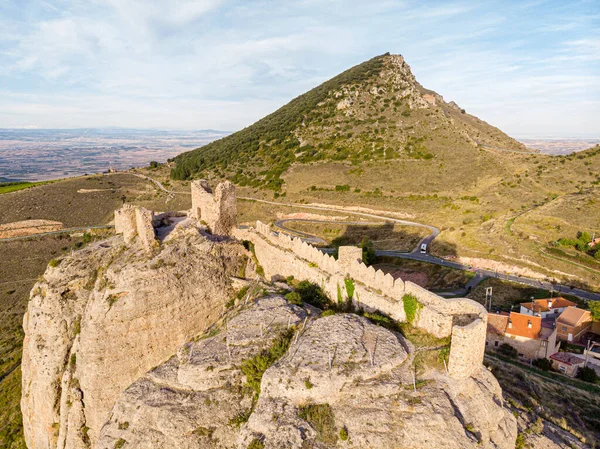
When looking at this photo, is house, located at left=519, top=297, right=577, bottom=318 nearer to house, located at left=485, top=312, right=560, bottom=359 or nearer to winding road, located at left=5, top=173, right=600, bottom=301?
house, located at left=485, top=312, right=560, bottom=359

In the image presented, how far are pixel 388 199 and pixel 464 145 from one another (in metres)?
31.8

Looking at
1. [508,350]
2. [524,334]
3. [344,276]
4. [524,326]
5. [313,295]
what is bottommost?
[508,350]


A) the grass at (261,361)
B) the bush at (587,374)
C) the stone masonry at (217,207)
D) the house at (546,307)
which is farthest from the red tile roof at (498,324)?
the grass at (261,361)

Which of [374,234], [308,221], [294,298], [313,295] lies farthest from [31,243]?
[294,298]

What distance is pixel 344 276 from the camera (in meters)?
19.2

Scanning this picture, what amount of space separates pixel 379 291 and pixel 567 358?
20370 mm

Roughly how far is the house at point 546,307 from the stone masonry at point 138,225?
30444 mm

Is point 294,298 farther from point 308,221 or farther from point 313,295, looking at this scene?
point 308,221

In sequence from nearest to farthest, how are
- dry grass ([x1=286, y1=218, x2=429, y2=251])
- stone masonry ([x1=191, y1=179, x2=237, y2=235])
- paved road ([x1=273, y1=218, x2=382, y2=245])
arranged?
1. stone masonry ([x1=191, y1=179, x2=237, y2=235])
2. dry grass ([x1=286, y1=218, x2=429, y2=251])
3. paved road ([x1=273, y1=218, x2=382, y2=245])

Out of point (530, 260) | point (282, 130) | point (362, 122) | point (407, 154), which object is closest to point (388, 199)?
point (407, 154)

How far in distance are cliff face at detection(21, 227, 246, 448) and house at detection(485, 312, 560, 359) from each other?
2168cm

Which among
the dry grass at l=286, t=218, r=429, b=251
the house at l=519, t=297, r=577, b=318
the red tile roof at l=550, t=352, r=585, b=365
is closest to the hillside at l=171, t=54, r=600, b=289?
the dry grass at l=286, t=218, r=429, b=251

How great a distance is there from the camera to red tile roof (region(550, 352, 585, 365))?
2778 cm

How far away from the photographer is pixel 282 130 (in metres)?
104
